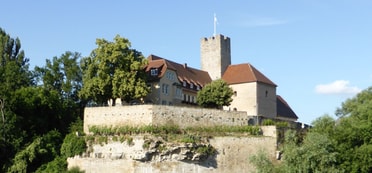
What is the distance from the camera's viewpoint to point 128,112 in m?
→ 42.9

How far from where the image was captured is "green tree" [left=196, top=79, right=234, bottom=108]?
50469mm

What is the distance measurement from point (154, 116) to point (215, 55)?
2039 cm

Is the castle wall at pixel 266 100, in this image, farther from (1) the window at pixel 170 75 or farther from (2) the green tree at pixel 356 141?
(2) the green tree at pixel 356 141

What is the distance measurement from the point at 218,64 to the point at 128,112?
781 inches

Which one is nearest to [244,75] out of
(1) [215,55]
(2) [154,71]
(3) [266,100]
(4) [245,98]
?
(4) [245,98]

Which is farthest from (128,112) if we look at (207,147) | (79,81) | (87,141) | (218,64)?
(218,64)

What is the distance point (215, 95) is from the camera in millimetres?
50406

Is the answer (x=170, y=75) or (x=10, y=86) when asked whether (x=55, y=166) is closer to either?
(x=10, y=86)

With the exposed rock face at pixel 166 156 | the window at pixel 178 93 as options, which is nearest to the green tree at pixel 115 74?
the exposed rock face at pixel 166 156

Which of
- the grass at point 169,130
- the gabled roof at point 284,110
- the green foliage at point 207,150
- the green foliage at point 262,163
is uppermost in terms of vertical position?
the gabled roof at point 284,110

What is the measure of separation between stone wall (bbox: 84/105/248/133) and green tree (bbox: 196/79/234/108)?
494 centimetres

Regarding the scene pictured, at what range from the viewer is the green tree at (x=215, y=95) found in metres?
50.5

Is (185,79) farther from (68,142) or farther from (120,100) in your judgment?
(68,142)

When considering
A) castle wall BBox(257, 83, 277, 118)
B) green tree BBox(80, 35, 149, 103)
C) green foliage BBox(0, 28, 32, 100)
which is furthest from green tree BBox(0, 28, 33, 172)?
castle wall BBox(257, 83, 277, 118)
